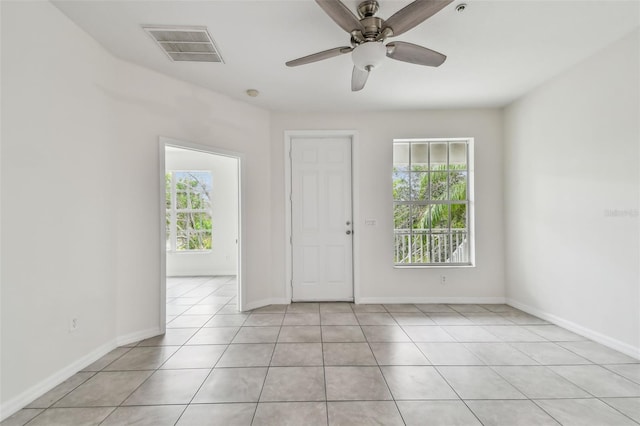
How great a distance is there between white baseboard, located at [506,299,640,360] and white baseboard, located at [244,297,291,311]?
306 centimetres

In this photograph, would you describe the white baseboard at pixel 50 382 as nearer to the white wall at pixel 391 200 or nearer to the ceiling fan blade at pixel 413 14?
the white wall at pixel 391 200

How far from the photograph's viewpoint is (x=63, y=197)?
6.86 feet

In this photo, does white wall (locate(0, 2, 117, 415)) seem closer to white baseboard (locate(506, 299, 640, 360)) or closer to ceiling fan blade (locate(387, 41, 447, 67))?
ceiling fan blade (locate(387, 41, 447, 67))

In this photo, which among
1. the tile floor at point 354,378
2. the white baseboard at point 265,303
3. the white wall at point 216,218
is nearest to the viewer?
the tile floor at point 354,378

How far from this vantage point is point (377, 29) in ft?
6.01

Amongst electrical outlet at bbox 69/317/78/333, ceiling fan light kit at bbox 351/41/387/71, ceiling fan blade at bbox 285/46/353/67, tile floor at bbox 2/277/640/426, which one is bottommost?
tile floor at bbox 2/277/640/426

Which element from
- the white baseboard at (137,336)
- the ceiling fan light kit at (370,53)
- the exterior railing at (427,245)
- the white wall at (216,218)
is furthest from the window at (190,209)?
the ceiling fan light kit at (370,53)

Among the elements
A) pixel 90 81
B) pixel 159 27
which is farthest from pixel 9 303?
pixel 159 27

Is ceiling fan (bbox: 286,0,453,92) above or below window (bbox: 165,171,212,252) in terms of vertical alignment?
above

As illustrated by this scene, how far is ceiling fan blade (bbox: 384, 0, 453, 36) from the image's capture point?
1537 millimetres

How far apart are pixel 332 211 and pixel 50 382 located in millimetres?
3124

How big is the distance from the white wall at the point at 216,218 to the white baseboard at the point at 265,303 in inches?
97.0

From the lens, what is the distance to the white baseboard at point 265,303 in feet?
11.8

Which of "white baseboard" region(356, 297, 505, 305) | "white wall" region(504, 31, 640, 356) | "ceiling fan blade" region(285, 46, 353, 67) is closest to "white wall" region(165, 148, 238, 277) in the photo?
"white baseboard" region(356, 297, 505, 305)
